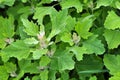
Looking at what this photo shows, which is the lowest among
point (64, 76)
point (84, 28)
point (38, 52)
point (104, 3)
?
point (64, 76)

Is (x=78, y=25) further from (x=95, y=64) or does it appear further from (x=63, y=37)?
(x=95, y=64)

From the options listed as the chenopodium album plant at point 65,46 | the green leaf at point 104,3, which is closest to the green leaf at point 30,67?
the chenopodium album plant at point 65,46

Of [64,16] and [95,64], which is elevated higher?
[64,16]

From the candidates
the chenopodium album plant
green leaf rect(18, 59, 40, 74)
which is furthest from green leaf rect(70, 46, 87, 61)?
green leaf rect(18, 59, 40, 74)

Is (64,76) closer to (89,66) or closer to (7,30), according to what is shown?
(89,66)

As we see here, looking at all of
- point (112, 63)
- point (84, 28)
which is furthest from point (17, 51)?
point (112, 63)

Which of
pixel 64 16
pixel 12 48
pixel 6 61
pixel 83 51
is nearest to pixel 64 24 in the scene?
pixel 64 16
